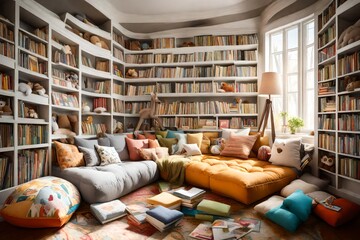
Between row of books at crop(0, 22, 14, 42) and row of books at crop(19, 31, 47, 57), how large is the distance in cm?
12

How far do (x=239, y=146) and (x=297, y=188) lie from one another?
120cm

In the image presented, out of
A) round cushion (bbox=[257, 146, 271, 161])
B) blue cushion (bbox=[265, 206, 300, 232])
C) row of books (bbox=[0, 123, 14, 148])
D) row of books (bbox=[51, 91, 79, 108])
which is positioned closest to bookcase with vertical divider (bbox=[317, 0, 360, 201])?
round cushion (bbox=[257, 146, 271, 161])

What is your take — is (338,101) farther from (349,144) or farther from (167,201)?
(167,201)

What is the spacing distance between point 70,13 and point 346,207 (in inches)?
187

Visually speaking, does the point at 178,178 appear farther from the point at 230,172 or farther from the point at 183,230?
the point at 183,230

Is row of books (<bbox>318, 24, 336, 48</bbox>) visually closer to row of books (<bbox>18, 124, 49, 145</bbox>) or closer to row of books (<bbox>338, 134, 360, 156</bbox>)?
row of books (<bbox>338, 134, 360, 156</bbox>)

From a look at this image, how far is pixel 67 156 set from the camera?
2.85m

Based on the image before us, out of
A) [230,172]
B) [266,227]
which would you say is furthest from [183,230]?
[230,172]

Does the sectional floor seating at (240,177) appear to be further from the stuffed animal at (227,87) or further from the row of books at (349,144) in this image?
the stuffed animal at (227,87)

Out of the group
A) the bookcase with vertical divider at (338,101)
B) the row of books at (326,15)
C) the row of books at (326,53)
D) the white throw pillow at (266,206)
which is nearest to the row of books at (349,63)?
the bookcase with vertical divider at (338,101)

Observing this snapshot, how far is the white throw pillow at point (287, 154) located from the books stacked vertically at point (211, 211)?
4.61 feet

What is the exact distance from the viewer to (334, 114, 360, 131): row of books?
2607mm

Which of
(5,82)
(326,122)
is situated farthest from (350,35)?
(5,82)

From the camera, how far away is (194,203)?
239 centimetres
